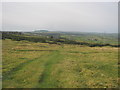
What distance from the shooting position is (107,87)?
1280 centimetres

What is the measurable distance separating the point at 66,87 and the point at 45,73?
4.59 m

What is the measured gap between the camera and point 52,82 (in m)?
13.4

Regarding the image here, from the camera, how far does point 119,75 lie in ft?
54.4

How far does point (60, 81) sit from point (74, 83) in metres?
1.75

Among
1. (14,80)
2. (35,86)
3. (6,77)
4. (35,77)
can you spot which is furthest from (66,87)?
(6,77)

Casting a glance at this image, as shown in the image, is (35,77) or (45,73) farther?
(45,73)

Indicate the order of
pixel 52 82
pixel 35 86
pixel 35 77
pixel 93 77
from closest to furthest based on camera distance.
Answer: pixel 35 86, pixel 52 82, pixel 35 77, pixel 93 77

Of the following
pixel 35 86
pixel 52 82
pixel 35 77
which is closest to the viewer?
pixel 35 86

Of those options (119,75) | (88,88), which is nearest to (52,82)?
(88,88)

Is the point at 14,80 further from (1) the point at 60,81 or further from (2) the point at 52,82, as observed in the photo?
(1) the point at 60,81

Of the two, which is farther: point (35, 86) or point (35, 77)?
point (35, 77)

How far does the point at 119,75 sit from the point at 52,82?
10187 mm

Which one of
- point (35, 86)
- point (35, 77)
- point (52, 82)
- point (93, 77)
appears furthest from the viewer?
point (93, 77)

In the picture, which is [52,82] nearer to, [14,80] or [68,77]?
[68,77]
